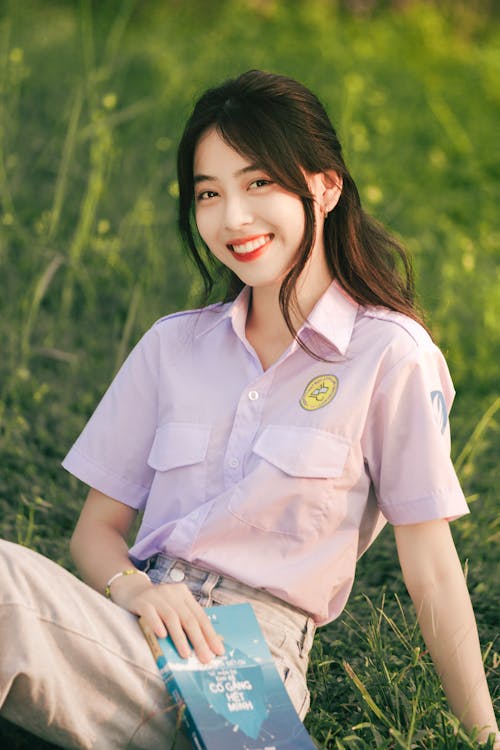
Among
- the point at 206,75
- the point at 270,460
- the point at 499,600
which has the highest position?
the point at 206,75

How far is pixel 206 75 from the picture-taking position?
5.78m

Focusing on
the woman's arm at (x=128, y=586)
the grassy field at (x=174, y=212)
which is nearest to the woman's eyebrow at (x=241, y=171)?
the woman's arm at (x=128, y=586)

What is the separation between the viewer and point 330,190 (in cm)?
216

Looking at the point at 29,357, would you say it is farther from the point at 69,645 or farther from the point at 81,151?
the point at 69,645

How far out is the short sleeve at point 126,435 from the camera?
2.23 m

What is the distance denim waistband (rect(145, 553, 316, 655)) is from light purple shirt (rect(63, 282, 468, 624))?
0.02 m

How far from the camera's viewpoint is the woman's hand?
6.03ft

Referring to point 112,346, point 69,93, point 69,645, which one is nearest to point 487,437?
point 112,346

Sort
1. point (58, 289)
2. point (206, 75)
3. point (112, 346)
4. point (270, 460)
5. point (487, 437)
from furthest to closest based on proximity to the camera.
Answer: point (206, 75)
point (58, 289)
point (112, 346)
point (487, 437)
point (270, 460)

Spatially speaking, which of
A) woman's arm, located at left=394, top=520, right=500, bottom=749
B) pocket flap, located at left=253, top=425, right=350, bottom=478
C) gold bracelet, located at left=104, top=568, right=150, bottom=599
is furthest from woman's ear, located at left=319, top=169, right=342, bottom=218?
gold bracelet, located at left=104, top=568, right=150, bottom=599

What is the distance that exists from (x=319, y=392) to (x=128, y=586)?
1.51ft

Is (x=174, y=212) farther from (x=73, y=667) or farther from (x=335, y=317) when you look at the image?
(x=73, y=667)

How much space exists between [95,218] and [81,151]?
0.43 metres

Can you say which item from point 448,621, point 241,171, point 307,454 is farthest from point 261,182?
point 448,621
